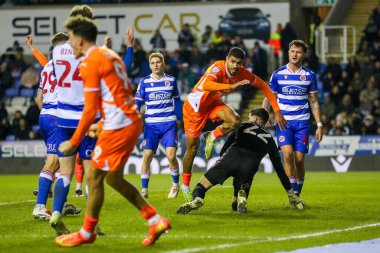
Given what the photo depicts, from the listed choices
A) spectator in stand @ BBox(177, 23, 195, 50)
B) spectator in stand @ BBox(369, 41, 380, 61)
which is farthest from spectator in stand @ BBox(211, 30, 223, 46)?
spectator in stand @ BBox(369, 41, 380, 61)

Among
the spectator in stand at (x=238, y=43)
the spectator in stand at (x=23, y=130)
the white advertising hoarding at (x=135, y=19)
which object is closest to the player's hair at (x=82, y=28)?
the spectator in stand at (x=23, y=130)

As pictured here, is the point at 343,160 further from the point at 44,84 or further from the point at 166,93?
the point at 44,84

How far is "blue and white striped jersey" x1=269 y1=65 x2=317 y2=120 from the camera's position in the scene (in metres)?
14.9

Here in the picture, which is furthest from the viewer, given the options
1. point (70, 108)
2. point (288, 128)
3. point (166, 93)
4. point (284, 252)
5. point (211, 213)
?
point (166, 93)

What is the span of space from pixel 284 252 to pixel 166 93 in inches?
312

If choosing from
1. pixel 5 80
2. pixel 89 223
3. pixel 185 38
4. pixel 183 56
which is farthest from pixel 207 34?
pixel 89 223

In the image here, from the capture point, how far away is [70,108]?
1143 cm

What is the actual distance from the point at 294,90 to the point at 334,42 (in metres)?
18.3

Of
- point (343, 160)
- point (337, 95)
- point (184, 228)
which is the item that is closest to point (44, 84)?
point (184, 228)

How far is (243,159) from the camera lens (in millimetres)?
13305

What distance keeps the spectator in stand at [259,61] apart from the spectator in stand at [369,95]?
360cm

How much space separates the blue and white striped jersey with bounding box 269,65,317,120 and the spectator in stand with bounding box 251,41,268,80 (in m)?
14.9

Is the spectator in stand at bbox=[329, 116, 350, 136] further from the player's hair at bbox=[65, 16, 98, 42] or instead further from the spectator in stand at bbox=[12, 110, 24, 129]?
the player's hair at bbox=[65, 16, 98, 42]

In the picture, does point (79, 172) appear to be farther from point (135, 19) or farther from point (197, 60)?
point (135, 19)
